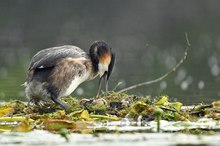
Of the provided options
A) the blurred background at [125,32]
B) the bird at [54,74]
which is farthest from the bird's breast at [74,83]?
the blurred background at [125,32]

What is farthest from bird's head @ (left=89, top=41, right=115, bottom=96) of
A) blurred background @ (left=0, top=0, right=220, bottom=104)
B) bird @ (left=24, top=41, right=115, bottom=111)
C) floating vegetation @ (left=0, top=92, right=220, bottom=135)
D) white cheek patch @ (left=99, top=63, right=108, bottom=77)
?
blurred background @ (left=0, top=0, right=220, bottom=104)

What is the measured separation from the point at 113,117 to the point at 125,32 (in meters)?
35.3

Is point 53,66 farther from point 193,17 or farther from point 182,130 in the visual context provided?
point 193,17

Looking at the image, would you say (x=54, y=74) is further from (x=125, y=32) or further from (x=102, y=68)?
(x=125, y=32)

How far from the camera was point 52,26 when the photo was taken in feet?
152

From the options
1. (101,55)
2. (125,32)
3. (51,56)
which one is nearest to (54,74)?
(51,56)

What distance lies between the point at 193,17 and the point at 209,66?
19657mm

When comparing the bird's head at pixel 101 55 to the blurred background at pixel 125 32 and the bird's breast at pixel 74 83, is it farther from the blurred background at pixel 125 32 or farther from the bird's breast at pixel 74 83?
the blurred background at pixel 125 32

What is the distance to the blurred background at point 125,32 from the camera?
27.2 m

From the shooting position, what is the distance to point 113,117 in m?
11.4

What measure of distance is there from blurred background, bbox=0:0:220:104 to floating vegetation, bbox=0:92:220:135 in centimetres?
1029

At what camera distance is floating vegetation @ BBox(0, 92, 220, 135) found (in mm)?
10391

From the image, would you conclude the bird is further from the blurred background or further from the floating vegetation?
the blurred background

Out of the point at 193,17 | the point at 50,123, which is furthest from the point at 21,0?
the point at 50,123
